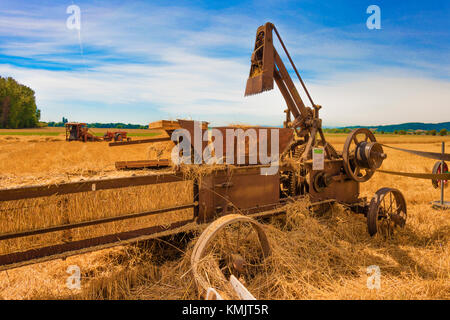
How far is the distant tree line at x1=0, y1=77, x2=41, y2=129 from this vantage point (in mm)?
47041

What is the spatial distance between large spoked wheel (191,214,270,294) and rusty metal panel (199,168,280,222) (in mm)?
390

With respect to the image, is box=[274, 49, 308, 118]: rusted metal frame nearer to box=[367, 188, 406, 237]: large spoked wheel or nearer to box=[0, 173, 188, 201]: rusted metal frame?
box=[367, 188, 406, 237]: large spoked wheel

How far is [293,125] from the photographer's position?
5.90 m

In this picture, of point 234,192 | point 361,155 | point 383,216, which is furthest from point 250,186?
point 383,216

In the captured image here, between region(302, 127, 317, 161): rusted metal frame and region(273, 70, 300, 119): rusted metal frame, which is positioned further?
region(273, 70, 300, 119): rusted metal frame

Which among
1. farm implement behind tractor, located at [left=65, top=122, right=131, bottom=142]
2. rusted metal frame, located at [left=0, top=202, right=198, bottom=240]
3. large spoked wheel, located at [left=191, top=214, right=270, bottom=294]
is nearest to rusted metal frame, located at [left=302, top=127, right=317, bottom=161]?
large spoked wheel, located at [left=191, top=214, right=270, bottom=294]

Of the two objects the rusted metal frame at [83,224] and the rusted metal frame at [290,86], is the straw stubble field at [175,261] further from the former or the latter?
the rusted metal frame at [290,86]

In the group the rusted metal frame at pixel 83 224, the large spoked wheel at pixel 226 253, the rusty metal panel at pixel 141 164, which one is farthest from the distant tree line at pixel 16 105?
the large spoked wheel at pixel 226 253

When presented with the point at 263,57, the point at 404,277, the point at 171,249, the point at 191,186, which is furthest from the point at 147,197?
the point at 404,277

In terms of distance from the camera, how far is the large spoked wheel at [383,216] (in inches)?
211

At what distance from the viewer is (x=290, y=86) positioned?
5684mm

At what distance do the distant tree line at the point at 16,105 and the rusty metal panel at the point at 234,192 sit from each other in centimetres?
5869

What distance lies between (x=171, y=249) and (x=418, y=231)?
5.41 metres

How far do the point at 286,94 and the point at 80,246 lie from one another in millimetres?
4742
